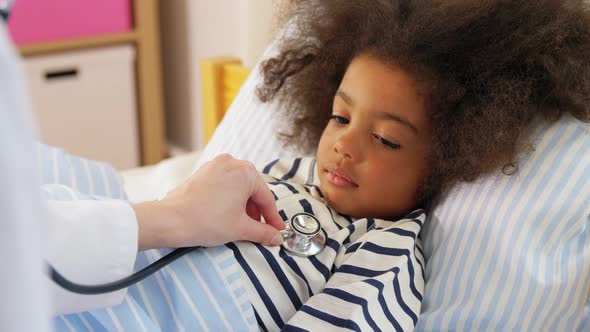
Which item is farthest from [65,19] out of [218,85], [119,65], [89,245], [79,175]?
[89,245]

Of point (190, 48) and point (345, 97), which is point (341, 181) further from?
point (190, 48)

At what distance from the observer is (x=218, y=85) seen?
1.63m

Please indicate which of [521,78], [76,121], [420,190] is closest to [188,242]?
[420,190]

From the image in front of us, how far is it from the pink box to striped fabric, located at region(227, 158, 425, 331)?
1.53 metres

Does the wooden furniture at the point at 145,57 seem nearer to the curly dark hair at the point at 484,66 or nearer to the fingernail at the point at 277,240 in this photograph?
the curly dark hair at the point at 484,66

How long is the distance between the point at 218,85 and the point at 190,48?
77 cm

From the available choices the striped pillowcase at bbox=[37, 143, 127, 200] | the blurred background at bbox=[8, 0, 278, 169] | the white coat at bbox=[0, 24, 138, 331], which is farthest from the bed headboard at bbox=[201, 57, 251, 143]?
the white coat at bbox=[0, 24, 138, 331]

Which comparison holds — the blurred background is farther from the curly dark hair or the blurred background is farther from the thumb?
the thumb

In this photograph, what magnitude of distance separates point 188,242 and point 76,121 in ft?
5.49

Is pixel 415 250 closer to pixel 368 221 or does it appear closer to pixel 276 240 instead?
pixel 368 221

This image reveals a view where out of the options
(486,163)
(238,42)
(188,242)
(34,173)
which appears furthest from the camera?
(238,42)

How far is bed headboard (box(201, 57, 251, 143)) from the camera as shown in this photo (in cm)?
160

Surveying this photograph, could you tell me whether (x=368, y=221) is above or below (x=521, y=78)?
below

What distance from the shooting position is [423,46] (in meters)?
0.88
